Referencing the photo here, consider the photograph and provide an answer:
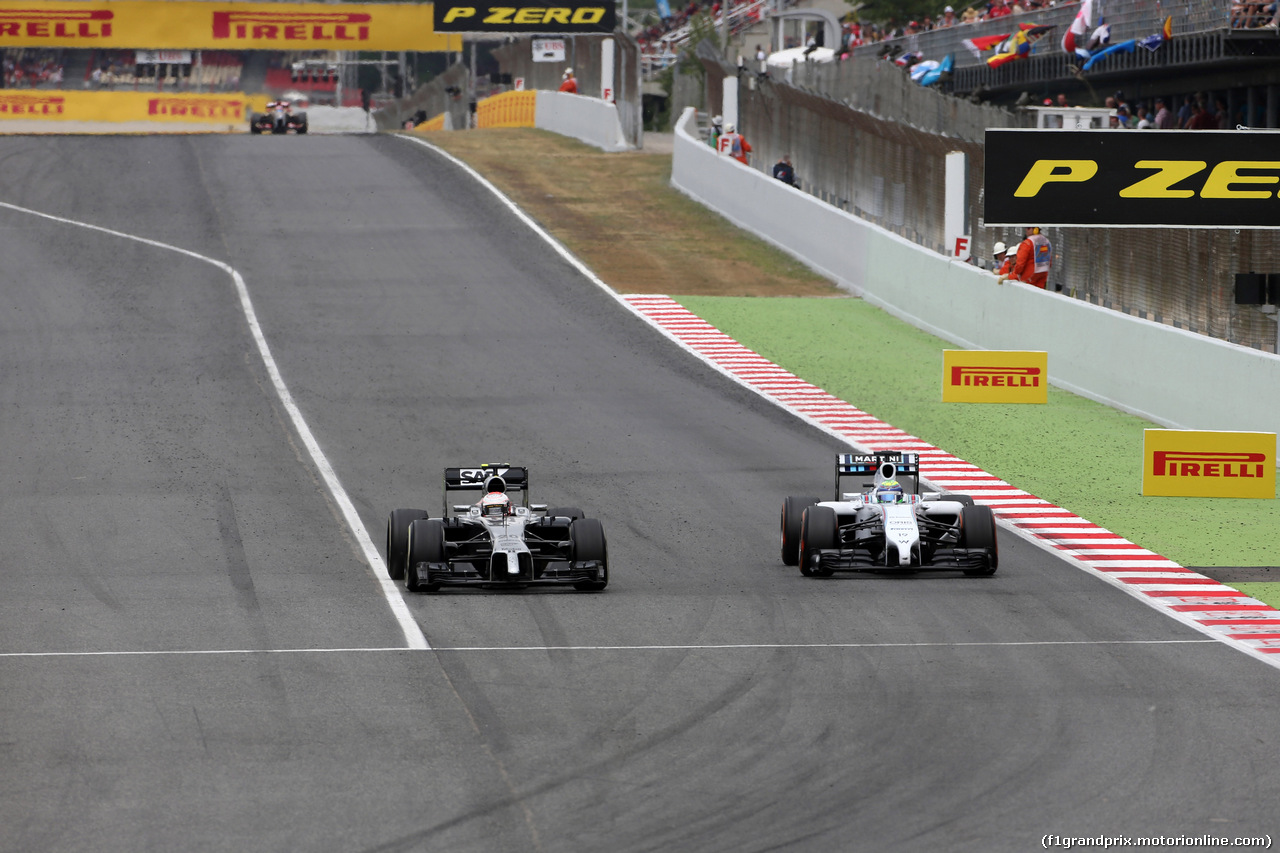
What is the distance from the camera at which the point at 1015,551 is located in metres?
15.5

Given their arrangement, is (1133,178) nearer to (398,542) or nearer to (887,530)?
(887,530)

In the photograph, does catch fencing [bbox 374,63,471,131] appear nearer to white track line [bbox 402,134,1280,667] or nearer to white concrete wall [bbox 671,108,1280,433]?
white concrete wall [bbox 671,108,1280,433]

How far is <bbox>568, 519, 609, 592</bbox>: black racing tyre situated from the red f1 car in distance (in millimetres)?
45070

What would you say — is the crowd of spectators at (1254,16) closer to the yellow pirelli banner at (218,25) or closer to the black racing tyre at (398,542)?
the black racing tyre at (398,542)

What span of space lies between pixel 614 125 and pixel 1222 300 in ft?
92.3

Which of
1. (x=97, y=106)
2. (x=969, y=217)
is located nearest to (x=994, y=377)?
(x=969, y=217)

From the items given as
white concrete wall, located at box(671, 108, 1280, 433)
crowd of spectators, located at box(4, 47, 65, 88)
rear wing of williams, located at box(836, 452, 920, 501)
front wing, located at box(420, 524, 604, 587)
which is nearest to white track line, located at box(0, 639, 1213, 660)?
front wing, located at box(420, 524, 604, 587)

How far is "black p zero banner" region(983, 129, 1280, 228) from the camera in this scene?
74.1ft

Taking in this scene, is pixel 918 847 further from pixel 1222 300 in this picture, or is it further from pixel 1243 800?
pixel 1222 300

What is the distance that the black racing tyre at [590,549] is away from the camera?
13.6m

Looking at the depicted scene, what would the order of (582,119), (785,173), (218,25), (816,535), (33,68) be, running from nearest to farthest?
1. (816,535)
2. (785,173)
3. (582,119)
4. (218,25)
5. (33,68)

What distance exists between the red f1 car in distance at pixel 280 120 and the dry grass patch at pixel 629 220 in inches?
305

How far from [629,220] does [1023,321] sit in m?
14.4

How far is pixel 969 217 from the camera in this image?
98.0 ft
